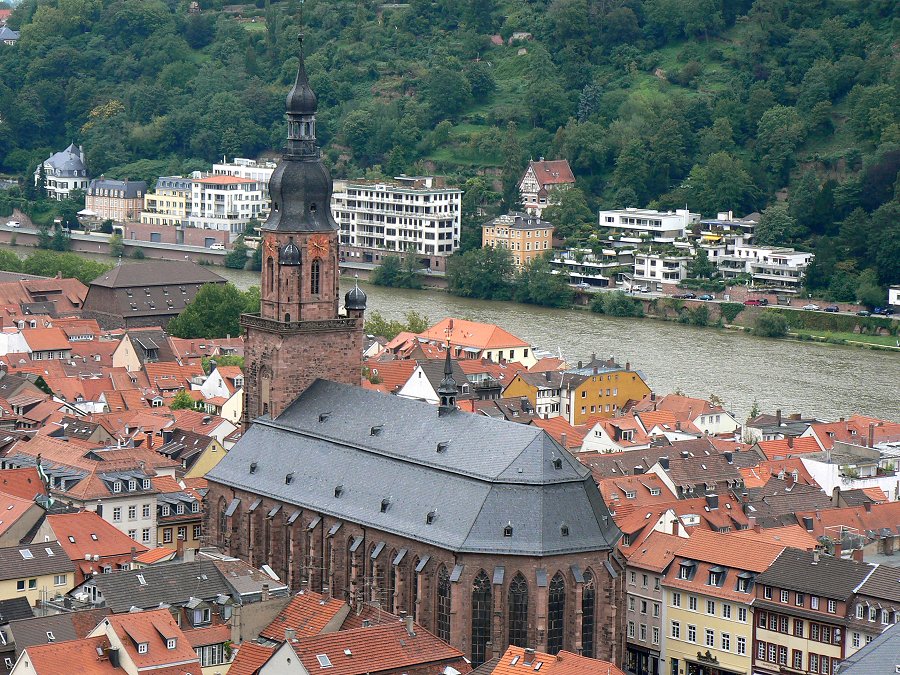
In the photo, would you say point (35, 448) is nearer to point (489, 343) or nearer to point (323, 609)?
point (323, 609)

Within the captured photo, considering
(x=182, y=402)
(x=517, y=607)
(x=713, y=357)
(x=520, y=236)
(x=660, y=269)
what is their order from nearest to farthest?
(x=517, y=607) < (x=182, y=402) < (x=713, y=357) < (x=660, y=269) < (x=520, y=236)

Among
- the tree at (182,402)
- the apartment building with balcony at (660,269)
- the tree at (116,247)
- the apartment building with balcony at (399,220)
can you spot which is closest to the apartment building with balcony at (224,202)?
the tree at (116,247)

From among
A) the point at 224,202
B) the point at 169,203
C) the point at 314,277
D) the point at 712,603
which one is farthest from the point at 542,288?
the point at 712,603

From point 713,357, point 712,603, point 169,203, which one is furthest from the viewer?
point 169,203

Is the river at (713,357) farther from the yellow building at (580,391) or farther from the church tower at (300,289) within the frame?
the church tower at (300,289)

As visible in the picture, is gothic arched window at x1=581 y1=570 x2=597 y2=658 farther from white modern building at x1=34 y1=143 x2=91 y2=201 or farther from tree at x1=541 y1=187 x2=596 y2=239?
white modern building at x1=34 y1=143 x2=91 y2=201

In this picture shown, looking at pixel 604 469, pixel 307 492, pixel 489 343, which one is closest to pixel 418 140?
pixel 489 343

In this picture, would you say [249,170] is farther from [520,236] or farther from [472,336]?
[472,336]
